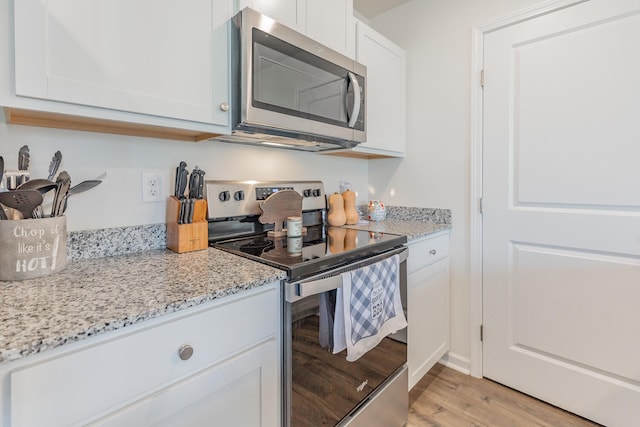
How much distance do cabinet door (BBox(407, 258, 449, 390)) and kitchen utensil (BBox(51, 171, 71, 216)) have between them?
1440 millimetres

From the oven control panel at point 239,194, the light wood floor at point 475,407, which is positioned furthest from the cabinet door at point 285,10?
the light wood floor at point 475,407

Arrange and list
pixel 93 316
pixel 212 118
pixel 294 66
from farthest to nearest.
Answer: pixel 294 66, pixel 212 118, pixel 93 316

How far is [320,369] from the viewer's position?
1.08 metres

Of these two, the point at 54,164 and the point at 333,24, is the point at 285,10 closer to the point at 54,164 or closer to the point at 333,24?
the point at 333,24

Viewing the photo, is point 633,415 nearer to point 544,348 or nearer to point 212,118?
point 544,348

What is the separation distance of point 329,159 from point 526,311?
1.45 metres

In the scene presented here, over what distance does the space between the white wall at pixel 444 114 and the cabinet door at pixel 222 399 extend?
4.74ft

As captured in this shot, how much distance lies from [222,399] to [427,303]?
1.27 meters

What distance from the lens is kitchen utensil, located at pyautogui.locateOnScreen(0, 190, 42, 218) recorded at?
836mm

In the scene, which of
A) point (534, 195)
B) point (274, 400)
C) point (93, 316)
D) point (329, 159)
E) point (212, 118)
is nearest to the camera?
point (93, 316)

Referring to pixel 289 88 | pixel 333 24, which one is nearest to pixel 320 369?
pixel 289 88

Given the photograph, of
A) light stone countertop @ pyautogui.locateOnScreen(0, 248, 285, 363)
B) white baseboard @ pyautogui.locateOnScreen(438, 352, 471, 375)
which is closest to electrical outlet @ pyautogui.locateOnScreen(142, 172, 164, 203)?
light stone countertop @ pyautogui.locateOnScreen(0, 248, 285, 363)

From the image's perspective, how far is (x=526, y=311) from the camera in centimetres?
174

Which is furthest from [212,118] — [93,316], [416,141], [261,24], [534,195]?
[534,195]
